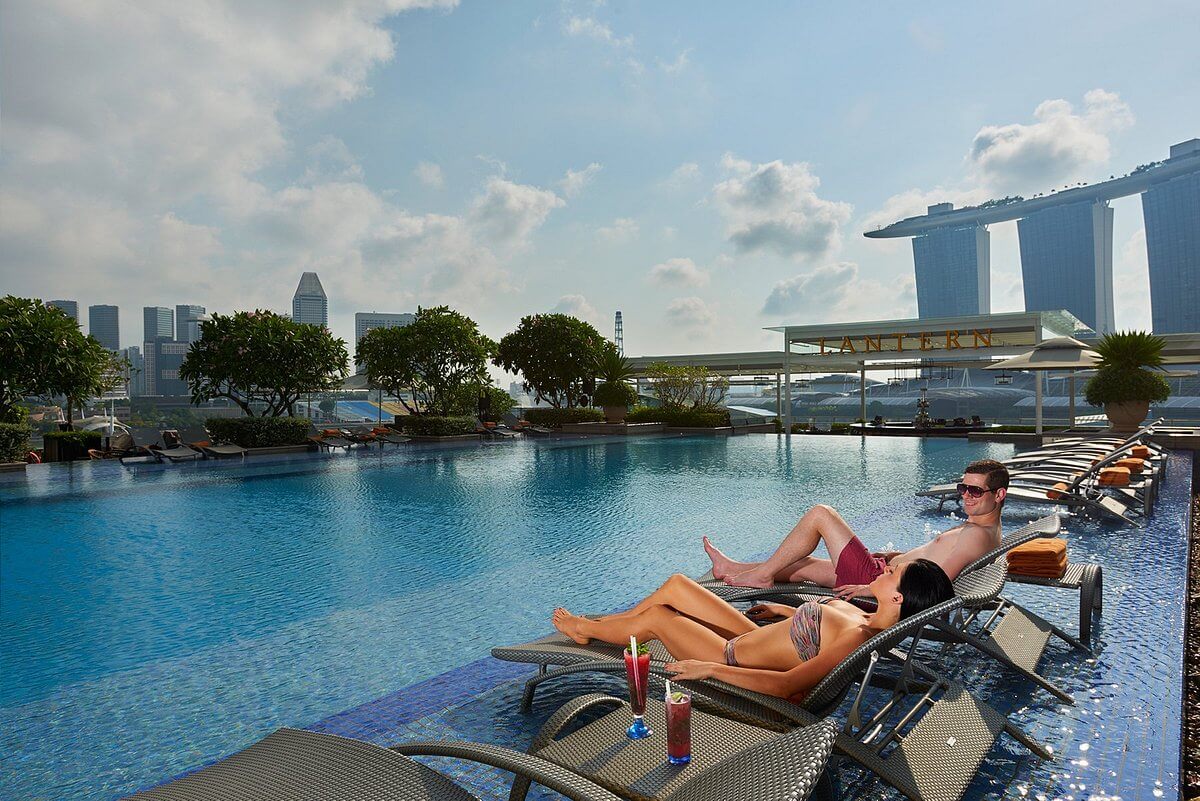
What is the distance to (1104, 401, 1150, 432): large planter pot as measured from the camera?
51.4 ft

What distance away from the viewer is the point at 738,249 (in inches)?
1030

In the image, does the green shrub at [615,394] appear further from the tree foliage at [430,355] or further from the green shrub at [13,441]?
the green shrub at [13,441]

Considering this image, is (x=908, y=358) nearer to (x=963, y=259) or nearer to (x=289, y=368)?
(x=289, y=368)

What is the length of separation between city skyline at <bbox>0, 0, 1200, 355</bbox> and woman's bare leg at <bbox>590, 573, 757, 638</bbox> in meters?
10.7

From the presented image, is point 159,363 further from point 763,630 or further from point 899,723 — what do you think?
point 899,723

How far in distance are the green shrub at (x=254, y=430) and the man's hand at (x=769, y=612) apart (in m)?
17.2

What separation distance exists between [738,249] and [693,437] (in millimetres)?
7375

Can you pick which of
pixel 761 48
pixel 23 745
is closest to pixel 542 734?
pixel 23 745

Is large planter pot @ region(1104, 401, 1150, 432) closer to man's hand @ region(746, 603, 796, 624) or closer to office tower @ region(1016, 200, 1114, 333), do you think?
man's hand @ region(746, 603, 796, 624)

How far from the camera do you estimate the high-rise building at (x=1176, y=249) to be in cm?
9288

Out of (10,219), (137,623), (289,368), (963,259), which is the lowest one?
(137,623)

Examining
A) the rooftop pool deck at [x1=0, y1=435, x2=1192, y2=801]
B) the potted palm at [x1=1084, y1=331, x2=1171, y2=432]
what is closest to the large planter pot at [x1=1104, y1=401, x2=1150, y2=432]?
the potted palm at [x1=1084, y1=331, x2=1171, y2=432]

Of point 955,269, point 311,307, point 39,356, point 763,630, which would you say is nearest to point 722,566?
point 763,630

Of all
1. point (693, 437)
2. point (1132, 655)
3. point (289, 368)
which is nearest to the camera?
point (1132, 655)
